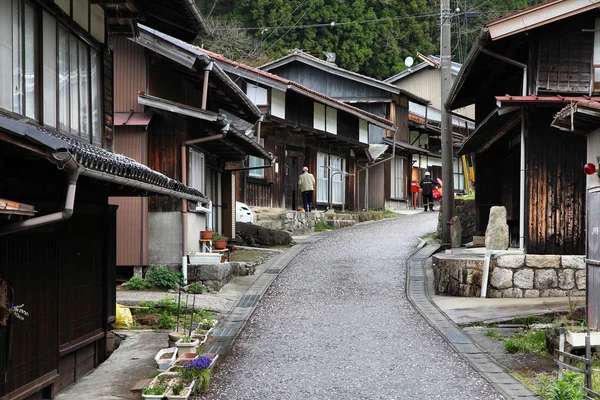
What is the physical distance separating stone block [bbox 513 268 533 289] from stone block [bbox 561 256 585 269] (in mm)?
678

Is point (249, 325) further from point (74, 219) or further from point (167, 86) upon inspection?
point (167, 86)

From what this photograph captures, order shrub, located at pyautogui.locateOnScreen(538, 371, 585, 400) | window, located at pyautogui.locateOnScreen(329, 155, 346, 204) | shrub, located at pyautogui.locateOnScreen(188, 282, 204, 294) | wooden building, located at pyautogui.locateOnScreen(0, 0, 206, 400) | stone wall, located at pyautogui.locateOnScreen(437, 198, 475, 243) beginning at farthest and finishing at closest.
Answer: window, located at pyautogui.locateOnScreen(329, 155, 346, 204)
stone wall, located at pyautogui.locateOnScreen(437, 198, 475, 243)
shrub, located at pyautogui.locateOnScreen(188, 282, 204, 294)
shrub, located at pyautogui.locateOnScreen(538, 371, 585, 400)
wooden building, located at pyautogui.locateOnScreen(0, 0, 206, 400)

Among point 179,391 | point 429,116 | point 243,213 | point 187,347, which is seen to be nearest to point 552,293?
point 187,347

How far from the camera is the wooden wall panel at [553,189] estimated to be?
53.2 feet

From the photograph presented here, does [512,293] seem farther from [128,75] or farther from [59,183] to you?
[59,183]

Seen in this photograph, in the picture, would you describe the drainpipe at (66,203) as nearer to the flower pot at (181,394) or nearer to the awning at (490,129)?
the flower pot at (181,394)

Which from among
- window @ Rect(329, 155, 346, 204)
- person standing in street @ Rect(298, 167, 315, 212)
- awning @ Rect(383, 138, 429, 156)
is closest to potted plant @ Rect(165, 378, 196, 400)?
person standing in street @ Rect(298, 167, 315, 212)

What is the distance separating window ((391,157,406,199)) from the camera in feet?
141

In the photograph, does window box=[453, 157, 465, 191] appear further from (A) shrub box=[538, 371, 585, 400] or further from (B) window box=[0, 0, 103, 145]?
(A) shrub box=[538, 371, 585, 400]

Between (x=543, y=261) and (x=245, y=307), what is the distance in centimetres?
617

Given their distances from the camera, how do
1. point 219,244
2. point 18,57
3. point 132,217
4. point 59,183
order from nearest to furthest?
point 18,57, point 59,183, point 132,217, point 219,244

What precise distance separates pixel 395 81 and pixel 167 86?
32468 millimetres

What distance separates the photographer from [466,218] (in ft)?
84.2

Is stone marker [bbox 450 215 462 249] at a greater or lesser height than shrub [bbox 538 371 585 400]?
greater
